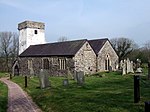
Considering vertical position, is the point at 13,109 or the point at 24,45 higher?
the point at 24,45

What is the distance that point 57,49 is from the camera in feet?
144

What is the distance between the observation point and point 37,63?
46.9m

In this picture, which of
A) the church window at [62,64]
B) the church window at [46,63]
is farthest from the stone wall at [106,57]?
the church window at [46,63]

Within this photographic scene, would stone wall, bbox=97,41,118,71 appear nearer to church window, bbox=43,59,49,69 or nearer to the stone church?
the stone church

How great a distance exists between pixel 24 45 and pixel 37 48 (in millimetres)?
6694

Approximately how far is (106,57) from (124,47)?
2118 centimetres

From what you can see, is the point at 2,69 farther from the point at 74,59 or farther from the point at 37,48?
the point at 74,59

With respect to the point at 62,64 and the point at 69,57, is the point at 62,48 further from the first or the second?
the point at 69,57

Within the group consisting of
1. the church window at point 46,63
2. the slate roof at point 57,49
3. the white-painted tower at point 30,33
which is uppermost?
the white-painted tower at point 30,33

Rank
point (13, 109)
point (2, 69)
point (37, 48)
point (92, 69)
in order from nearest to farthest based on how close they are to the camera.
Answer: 1. point (13, 109)
2. point (92, 69)
3. point (37, 48)
4. point (2, 69)

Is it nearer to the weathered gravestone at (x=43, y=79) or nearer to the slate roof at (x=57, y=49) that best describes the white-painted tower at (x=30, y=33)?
the slate roof at (x=57, y=49)

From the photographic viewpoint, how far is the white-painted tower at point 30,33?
182 ft

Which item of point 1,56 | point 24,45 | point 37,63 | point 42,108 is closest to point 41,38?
point 24,45

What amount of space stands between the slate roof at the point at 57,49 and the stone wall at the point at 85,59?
0.80 metres
